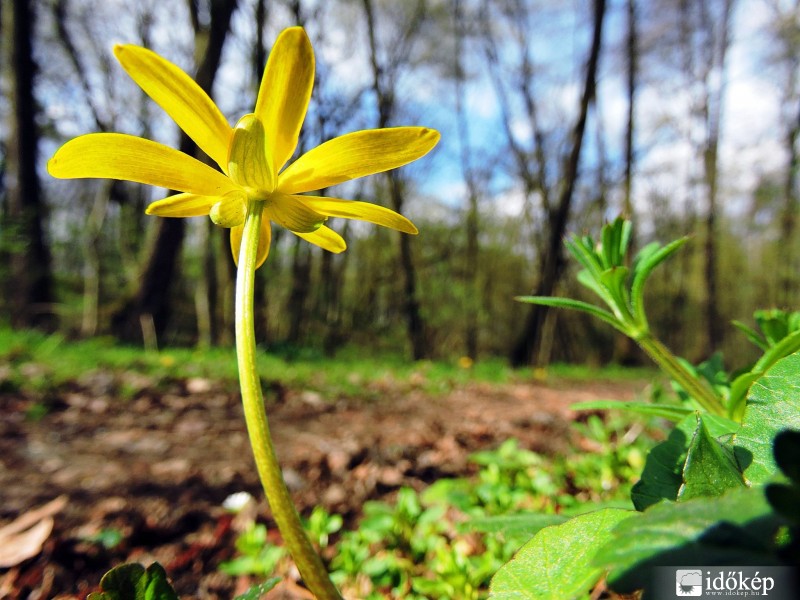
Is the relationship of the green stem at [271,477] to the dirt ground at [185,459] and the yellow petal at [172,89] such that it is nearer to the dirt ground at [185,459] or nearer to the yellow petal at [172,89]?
the yellow petal at [172,89]

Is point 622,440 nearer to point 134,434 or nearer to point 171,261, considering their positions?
point 134,434

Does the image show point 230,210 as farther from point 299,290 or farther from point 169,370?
point 299,290

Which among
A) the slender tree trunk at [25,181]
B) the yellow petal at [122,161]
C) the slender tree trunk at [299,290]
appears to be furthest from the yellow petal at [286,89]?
the slender tree trunk at [299,290]

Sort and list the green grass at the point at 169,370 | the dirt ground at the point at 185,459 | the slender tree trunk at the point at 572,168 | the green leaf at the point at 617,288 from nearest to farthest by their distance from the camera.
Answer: the green leaf at the point at 617,288 < the dirt ground at the point at 185,459 < the green grass at the point at 169,370 < the slender tree trunk at the point at 572,168

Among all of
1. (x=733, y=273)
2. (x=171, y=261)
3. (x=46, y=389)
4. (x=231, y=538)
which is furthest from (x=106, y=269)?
(x=733, y=273)

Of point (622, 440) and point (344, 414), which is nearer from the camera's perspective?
Answer: point (622, 440)

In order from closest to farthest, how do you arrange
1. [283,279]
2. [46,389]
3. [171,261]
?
[46,389], [171,261], [283,279]
